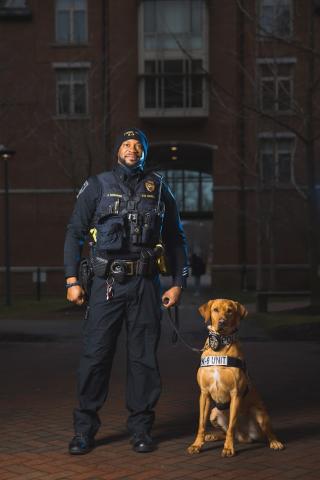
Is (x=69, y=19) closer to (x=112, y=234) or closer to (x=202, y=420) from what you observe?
(x=112, y=234)

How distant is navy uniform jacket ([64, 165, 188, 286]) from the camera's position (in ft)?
16.9

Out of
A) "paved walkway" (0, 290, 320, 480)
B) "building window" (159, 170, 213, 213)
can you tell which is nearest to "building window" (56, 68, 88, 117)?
"building window" (159, 170, 213, 213)

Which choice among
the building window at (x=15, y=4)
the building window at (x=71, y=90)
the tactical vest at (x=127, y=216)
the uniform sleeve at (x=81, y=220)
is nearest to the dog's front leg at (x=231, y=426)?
the tactical vest at (x=127, y=216)

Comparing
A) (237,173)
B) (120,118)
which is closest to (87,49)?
(120,118)

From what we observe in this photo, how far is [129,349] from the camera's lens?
5215mm

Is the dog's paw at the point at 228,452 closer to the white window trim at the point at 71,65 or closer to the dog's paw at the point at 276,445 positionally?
the dog's paw at the point at 276,445

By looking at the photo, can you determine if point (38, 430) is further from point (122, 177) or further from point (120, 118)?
point (120, 118)

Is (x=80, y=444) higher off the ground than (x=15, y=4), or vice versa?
(x=15, y=4)

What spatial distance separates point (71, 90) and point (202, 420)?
2668 cm

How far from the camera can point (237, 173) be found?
32875 mm

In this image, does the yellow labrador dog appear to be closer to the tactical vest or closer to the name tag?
the name tag

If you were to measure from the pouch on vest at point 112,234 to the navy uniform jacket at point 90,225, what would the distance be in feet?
0.67

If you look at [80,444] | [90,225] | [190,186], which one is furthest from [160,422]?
[190,186]

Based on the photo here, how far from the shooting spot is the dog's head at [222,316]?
482 centimetres
